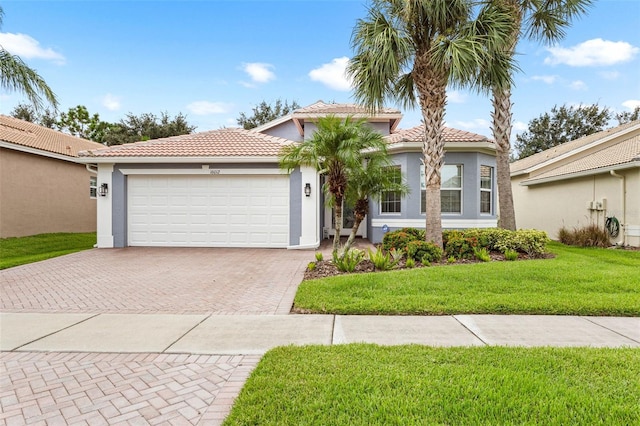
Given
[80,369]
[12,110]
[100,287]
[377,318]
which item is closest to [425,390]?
[377,318]

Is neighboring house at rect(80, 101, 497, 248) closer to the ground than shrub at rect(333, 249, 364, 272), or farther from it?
farther from it

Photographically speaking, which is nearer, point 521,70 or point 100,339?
point 100,339

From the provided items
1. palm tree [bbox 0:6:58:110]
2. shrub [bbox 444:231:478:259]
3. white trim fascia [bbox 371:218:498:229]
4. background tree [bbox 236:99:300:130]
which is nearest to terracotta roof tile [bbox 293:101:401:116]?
white trim fascia [bbox 371:218:498:229]

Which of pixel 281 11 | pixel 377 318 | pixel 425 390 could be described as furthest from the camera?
pixel 281 11

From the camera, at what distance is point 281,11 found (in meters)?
12.4

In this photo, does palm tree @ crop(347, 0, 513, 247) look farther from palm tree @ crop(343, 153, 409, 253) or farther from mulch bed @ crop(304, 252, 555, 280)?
palm tree @ crop(343, 153, 409, 253)

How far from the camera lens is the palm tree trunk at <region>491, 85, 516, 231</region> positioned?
33.8 feet

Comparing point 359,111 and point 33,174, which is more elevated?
point 359,111

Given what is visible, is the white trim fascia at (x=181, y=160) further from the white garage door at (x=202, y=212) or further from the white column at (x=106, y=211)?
the white garage door at (x=202, y=212)

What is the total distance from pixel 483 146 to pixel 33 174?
18.8 meters

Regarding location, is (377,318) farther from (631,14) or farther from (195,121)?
(195,121)

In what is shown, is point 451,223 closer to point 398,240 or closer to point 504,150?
point 504,150

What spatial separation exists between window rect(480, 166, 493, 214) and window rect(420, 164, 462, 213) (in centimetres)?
96

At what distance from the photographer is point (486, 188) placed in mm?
12477
